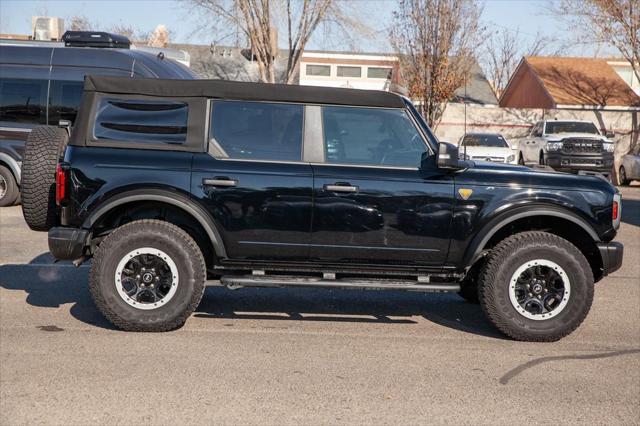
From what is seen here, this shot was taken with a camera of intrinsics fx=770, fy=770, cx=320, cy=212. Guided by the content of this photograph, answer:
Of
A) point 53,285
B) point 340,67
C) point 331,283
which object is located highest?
point 340,67

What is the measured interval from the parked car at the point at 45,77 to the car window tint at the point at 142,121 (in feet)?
22.7

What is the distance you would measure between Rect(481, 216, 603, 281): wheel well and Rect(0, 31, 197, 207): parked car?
8016 millimetres

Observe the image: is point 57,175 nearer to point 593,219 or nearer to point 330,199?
point 330,199

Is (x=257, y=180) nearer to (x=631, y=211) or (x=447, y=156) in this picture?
(x=447, y=156)

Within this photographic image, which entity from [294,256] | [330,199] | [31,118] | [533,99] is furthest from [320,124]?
[533,99]

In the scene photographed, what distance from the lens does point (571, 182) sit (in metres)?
6.19

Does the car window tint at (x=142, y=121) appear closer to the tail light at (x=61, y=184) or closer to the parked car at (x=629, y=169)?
the tail light at (x=61, y=184)

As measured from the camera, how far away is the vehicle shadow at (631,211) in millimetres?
15000

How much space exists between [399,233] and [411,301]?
5.41ft

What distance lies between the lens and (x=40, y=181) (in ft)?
20.6

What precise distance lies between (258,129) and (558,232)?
2.69 metres

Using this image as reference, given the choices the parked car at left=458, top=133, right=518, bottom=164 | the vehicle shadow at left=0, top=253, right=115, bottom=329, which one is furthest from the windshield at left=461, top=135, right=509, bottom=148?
the vehicle shadow at left=0, top=253, right=115, bottom=329

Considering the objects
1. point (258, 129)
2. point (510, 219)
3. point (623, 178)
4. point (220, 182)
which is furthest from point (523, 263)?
point (623, 178)

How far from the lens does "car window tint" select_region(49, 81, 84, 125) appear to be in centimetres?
1328
